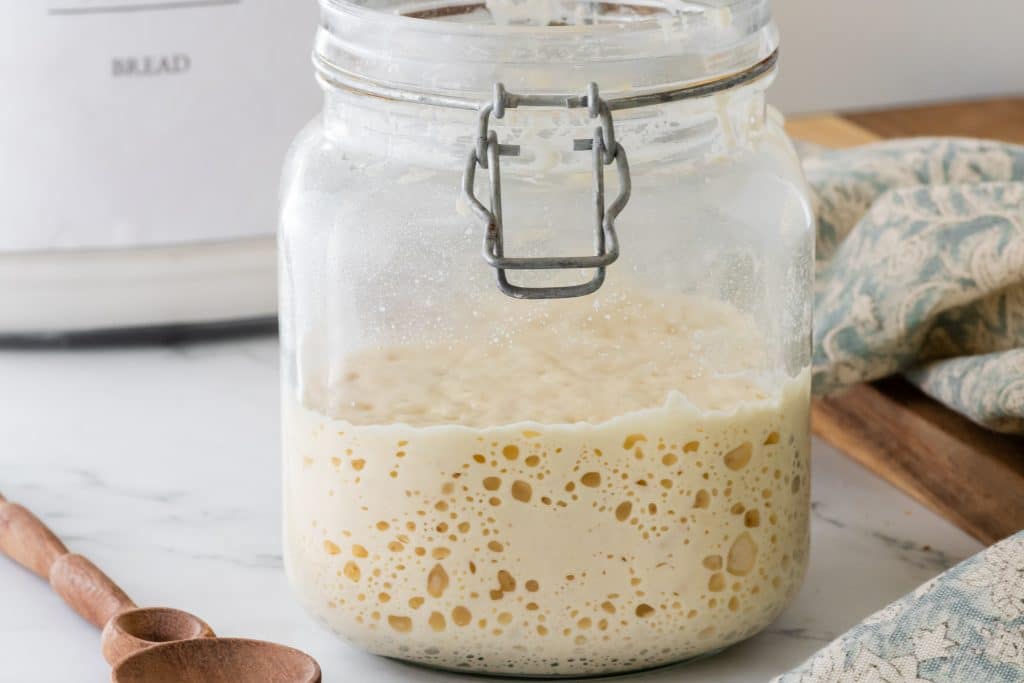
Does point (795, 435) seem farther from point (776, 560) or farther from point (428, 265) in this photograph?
point (428, 265)

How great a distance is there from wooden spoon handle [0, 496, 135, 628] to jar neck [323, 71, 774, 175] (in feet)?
0.66

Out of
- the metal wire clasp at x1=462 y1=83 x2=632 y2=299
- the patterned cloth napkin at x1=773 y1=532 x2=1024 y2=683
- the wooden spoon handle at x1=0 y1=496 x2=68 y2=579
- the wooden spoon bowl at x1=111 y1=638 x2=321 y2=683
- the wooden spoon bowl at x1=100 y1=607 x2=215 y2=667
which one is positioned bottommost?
the wooden spoon handle at x1=0 y1=496 x2=68 y2=579

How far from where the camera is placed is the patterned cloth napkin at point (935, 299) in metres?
0.69

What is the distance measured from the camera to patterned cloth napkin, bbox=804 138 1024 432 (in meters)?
0.69

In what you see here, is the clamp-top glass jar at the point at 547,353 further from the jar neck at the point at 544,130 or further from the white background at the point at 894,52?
the white background at the point at 894,52

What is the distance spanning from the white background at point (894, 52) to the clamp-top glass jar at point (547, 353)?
72 centimetres

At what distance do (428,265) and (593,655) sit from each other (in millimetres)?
151

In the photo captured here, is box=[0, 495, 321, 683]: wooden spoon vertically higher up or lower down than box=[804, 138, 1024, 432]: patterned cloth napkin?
lower down

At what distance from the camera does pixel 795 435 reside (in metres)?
0.56

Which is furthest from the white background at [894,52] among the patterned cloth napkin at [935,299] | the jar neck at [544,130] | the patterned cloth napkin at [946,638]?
the patterned cloth napkin at [946,638]

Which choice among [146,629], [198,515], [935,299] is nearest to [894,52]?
[935,299]

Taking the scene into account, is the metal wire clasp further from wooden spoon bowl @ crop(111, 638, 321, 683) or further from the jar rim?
wooden spoon bowl @ crop(111, 638, 321, 683)

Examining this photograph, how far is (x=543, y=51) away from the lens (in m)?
0.50

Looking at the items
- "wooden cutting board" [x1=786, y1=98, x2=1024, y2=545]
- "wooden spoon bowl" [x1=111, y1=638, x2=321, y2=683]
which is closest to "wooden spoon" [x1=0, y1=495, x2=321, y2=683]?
"wooden spoon bowl" [x1=111, y1=638, x2=321, y2=683]
